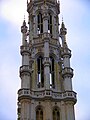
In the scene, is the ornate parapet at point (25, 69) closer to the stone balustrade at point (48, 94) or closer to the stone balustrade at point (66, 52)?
the stone balustrade at point (48, 94)

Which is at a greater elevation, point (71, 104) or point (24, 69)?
point (24, 69)

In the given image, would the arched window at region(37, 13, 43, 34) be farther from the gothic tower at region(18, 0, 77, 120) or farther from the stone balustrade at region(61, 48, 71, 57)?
the stone balustrade at region(61, 48, 71, 57)

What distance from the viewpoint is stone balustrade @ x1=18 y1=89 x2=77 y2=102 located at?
45469mm

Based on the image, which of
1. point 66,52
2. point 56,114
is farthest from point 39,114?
point 66,52

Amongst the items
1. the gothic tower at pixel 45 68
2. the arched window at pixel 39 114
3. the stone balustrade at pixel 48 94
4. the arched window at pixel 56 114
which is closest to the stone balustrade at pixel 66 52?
the gothic tower at pixel 45 68

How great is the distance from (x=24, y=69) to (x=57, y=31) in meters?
9.25

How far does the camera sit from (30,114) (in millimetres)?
44938

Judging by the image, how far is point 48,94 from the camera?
150 ft

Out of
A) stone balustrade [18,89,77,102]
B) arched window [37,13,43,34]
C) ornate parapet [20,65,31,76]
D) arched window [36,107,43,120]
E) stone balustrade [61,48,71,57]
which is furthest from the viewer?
arched window [37,13,43,34]

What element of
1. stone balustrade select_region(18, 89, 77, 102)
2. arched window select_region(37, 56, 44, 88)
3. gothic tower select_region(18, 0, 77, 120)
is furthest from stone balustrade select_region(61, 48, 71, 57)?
stone balustrade select_region(18, 89, 77, 102)

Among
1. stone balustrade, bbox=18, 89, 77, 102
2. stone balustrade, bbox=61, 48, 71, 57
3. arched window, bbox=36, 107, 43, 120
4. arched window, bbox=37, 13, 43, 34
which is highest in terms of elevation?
arched window, bbox=37, 13, 43, 34

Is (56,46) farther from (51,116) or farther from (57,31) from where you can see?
(51,116)

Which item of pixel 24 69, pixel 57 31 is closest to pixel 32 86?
pixel 24 69

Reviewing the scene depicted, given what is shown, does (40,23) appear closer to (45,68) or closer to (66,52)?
(66,52)
